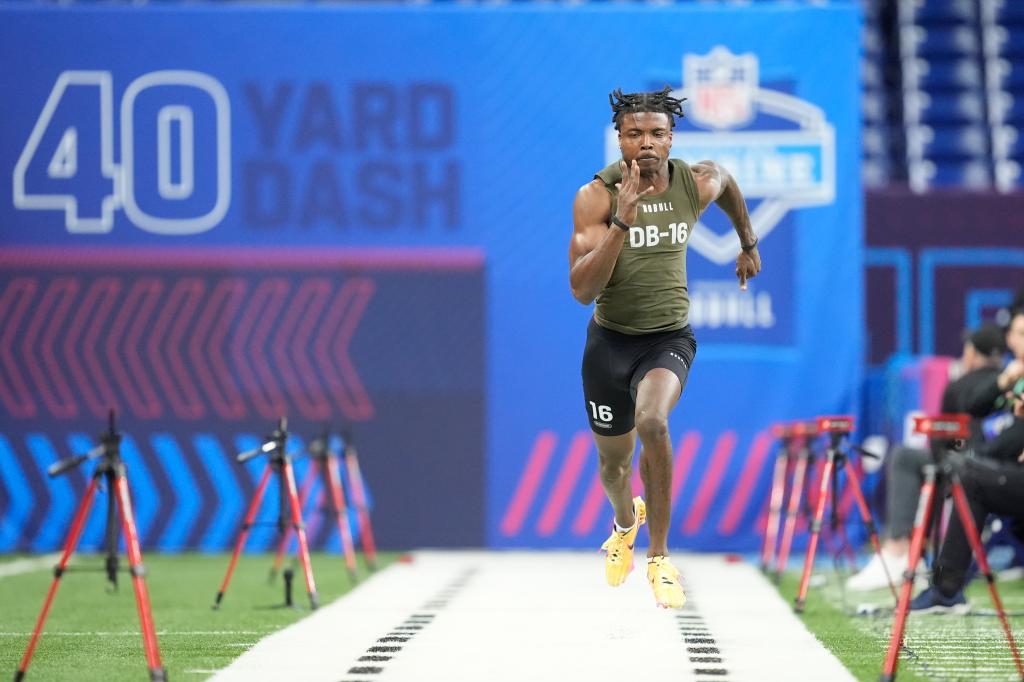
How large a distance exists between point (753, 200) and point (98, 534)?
5431 millimetres

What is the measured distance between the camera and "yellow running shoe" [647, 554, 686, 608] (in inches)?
233

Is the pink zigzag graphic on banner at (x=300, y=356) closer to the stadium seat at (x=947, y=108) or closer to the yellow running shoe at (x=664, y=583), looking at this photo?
the yellow running shoe at (x=664, y=583)

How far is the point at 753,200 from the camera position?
450 inches

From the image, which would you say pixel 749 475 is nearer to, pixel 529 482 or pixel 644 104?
pixel 529 482

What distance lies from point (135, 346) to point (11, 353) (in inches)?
36.6

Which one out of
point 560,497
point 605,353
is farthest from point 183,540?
point 605,353

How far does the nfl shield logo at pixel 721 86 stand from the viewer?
11445 mm

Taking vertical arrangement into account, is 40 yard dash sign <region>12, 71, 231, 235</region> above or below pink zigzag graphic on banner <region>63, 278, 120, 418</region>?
above

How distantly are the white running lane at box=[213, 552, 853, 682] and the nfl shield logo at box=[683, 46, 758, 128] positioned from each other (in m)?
3.47

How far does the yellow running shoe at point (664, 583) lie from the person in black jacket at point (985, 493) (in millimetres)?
1408

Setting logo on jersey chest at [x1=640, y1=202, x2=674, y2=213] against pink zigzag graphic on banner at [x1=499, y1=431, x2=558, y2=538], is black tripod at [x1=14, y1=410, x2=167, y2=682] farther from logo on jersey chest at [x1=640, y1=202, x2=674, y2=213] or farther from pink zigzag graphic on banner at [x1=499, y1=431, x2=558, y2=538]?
pink zigzag graphic on banner at [x1=499, y1=431, x2=558, y2=538]

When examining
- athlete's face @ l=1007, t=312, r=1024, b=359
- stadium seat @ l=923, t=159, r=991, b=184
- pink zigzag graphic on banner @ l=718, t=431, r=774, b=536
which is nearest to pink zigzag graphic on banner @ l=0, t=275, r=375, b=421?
pink zigzag graphic on banner @ l=718, t=431, r=774, b=536

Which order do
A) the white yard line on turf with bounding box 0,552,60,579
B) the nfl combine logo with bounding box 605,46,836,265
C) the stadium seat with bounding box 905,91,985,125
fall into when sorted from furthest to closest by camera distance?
the stadium seat with bounding box 905,91,985,125 < the nfl combine logo with bounding box 605,46,836,265 < the white yard line on turf with bounding box 0,552,60,579

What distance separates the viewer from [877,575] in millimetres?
8844
